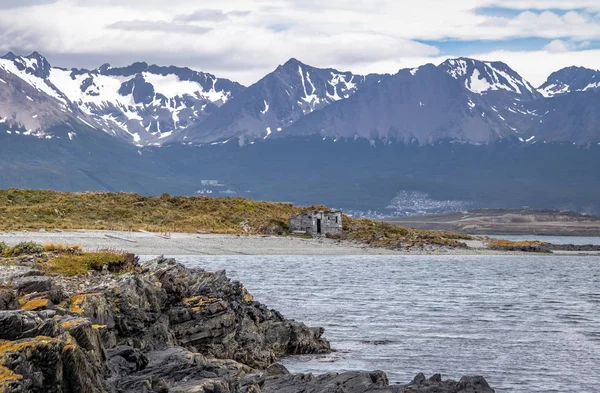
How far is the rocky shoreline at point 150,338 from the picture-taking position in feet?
49.8

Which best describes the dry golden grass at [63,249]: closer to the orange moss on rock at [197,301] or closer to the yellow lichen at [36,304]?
the orange moss on rock at [197,301]

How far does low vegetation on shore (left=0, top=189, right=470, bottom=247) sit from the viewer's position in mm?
79800

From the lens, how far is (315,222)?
90.8m

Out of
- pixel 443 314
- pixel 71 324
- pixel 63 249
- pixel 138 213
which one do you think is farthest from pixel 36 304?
pixel 138 213

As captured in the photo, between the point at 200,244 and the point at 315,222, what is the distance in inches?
703

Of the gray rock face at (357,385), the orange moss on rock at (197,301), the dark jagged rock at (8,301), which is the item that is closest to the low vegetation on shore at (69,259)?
the orange moss on rock at (197,301)

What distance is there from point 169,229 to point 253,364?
56.7m

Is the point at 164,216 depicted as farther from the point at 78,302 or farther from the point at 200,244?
the point at 78,302

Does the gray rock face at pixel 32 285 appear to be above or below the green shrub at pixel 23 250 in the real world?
below

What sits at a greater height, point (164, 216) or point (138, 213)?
point (138, 213)

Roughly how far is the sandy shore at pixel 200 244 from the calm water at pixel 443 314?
2.73 m

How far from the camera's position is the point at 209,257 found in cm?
7044

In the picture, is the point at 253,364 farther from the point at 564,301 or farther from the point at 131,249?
the point at 131,249

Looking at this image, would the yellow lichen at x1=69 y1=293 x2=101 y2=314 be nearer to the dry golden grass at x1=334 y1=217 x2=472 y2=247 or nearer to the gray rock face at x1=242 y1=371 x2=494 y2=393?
the gray rock face at x1=242 y1=371 x2=494 y2=393
